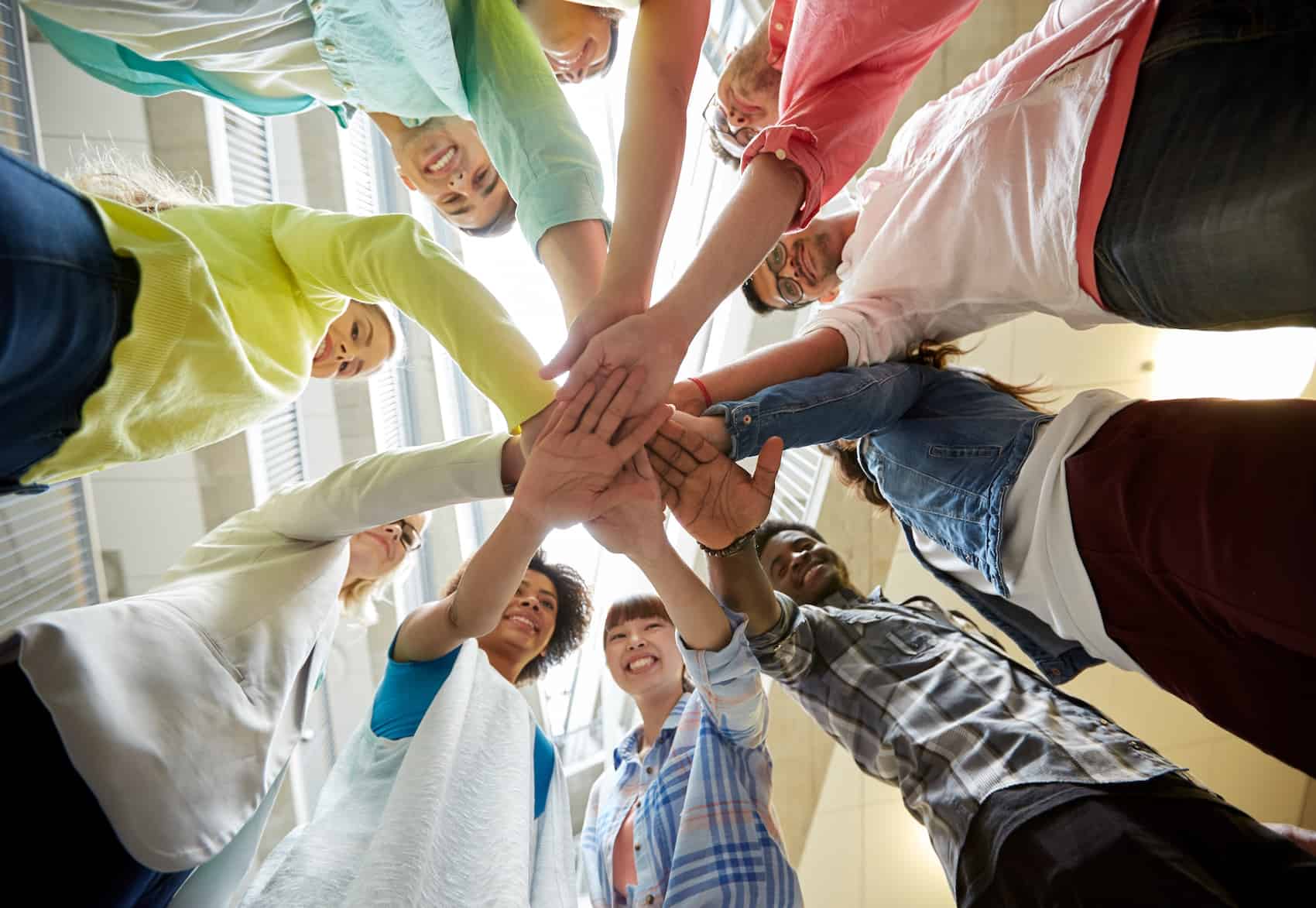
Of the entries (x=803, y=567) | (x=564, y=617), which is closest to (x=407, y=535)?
(x=564, y=617)

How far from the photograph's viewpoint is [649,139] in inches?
38.3

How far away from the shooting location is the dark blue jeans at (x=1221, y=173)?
0.68 metres

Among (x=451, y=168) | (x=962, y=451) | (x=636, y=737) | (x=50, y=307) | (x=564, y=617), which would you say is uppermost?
(x=451, y=168)

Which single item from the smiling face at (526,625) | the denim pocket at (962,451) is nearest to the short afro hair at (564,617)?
the smiling face at (526,625)

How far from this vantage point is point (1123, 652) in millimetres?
879

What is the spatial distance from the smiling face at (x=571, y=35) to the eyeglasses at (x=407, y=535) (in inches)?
47.1

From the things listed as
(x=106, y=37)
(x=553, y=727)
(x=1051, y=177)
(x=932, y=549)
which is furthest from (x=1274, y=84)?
(x=553, y=727)

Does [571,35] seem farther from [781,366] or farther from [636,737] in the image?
[636,737]

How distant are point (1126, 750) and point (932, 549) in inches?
16.8

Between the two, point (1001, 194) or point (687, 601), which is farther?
point (687, 601)

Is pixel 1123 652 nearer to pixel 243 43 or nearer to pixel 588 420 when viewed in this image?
pixel 588 420

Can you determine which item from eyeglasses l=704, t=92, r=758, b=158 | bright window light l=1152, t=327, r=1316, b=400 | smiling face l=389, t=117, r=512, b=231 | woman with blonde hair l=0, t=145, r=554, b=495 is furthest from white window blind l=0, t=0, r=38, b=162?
bright window light l=1152, t=327, r=1316, b=400

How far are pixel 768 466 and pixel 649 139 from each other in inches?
21.1

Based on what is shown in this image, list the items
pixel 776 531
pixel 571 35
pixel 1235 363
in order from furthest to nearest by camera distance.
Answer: pixel 1235 363 < pixel 776 531 < pixel 571 35
